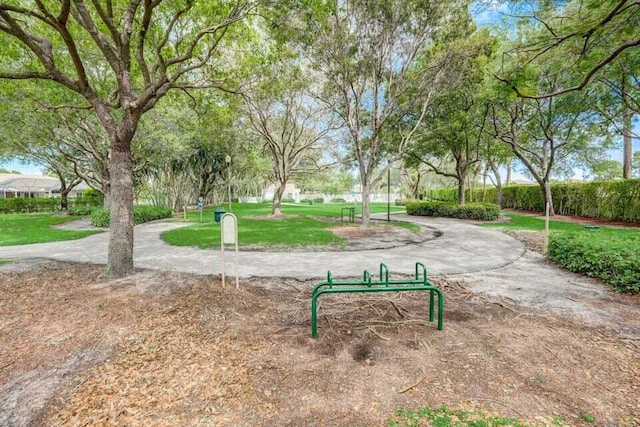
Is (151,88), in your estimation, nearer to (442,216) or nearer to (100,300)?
(100,300)

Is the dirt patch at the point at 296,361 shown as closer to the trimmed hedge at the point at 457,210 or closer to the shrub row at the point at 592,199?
the trimmed hedge at the point at 457,210

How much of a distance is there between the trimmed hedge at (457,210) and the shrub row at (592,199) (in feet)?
15.7

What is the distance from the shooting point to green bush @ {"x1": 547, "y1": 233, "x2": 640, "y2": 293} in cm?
460

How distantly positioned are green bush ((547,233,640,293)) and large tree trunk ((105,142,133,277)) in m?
8.48

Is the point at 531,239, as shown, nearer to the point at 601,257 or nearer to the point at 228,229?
the point at 601,257

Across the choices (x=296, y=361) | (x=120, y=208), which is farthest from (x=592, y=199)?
(x=120, y=208)

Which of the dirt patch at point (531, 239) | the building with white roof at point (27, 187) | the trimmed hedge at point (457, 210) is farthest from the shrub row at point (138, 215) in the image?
the building with white roof at point (27, 187)

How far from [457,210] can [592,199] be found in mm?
6653

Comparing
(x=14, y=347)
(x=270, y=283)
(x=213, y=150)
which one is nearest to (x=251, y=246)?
(x=270, y=283)

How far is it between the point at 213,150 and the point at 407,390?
23488 millimetres

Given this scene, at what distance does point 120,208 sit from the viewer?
211 inches

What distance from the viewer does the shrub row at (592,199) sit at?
13501 millimetres

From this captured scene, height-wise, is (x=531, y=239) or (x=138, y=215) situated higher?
(x=138, y=215)

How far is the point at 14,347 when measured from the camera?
10.1ft
